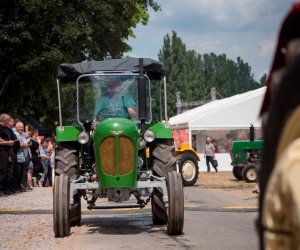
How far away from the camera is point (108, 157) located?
901 centimetres

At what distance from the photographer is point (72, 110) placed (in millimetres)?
10805

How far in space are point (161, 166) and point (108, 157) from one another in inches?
39.9

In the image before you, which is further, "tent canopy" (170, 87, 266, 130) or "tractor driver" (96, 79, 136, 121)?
"tent canopy" (170, 87, 266, 130)

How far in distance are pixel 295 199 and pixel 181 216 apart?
284 inches

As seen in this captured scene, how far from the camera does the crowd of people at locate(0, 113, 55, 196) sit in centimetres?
1584

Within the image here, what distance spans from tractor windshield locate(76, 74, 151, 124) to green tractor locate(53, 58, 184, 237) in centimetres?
1

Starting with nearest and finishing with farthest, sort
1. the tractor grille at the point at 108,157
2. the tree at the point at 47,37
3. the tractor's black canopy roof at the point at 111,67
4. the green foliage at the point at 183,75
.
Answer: the tractor grille at the point at 108,157, the tractor's black canopy roof at the point at 111,67, the tree at the point at 47,37, the green foliage at the point at 183,75

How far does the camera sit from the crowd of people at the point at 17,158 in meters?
15.8

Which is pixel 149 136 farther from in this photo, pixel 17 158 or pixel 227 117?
pixel 227 117

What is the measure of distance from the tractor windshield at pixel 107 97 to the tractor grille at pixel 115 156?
1.20 meters

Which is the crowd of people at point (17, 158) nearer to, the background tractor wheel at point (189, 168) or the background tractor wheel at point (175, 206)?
the background tractor wheel at point (189, 168)

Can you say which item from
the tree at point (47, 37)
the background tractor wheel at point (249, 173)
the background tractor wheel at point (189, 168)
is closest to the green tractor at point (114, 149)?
the background tractor wheel at point (189, 168)

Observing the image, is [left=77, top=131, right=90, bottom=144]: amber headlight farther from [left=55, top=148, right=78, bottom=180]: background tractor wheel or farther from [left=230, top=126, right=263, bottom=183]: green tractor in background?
[left=230, top=126, right=263, bottom=183]: green tractor in background

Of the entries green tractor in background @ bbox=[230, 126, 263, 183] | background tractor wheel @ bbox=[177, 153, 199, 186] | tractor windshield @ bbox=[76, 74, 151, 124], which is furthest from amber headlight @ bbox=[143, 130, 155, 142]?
green tractor in background @ bbox=[230, 126, 263, 183]
